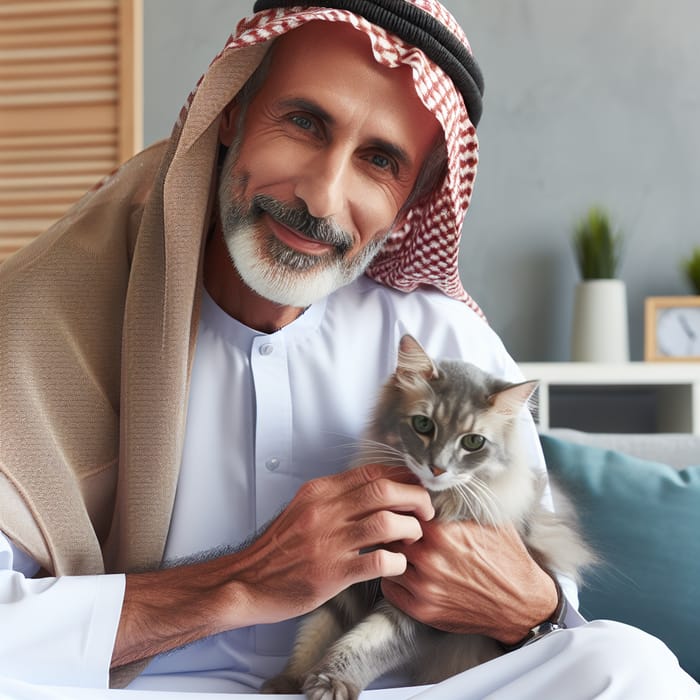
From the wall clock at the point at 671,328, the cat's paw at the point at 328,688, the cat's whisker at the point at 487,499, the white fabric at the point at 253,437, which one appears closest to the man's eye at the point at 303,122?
the white fabric at the point at 253,437

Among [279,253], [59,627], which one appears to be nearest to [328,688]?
[59,627]

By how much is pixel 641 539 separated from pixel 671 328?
44.2 inches

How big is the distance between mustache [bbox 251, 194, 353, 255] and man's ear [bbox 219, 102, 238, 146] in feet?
0.54

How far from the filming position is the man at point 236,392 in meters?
1.26

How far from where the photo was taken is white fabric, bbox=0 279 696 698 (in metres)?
1.29

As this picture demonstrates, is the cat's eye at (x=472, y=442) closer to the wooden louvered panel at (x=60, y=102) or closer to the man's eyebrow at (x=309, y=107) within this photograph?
the man's eyebrow at (x=309, y=107)

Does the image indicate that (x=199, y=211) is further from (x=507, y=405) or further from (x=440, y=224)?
(x=507, y=405)

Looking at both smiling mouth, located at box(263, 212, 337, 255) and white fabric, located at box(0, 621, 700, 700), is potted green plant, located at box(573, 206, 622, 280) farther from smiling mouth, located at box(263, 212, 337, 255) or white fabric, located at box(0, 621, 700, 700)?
white fabric, located at box(0, 621, 700, 700)

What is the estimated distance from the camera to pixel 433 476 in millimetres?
1253

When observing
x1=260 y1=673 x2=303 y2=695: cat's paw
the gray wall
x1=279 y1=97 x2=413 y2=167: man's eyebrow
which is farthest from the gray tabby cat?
the gray wall

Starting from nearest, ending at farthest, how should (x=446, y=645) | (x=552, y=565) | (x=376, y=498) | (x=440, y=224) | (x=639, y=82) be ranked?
1. (x=376, y=498)
2. (x=446, y=645)
3. (x=552, y=565)
4. (x=440, y=224)
5. (x=639, y=82)

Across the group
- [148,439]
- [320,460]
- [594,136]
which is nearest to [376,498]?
[320,460]

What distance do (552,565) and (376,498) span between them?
1.26ft

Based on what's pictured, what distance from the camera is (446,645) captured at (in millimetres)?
1345
